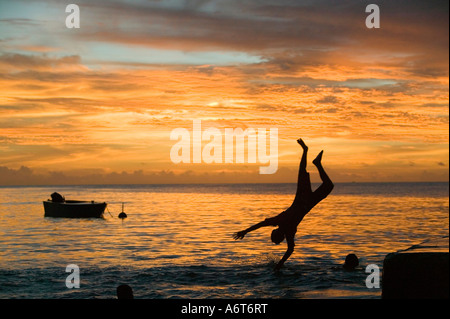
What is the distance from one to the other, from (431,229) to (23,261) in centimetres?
3368

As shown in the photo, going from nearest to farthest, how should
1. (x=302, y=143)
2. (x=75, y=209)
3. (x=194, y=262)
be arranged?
(x=302, y=143), (x=194, y=262), (x=75, y=209)

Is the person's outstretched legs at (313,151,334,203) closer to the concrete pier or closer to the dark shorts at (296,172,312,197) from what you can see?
the dark shorts at (296,172,312,197)

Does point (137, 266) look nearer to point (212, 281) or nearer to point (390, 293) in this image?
point (212, 281)

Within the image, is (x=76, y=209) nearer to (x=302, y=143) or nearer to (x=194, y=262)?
(x=194, y=262)

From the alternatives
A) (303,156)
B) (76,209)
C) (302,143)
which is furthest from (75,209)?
(302,143)

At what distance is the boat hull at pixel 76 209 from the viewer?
58062 millimetres

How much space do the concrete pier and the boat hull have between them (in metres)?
52.9

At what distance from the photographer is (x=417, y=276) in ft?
25.3

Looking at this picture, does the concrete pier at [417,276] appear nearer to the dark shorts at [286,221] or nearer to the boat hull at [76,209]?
the dark shorts at [286,221]

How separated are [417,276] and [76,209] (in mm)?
55046

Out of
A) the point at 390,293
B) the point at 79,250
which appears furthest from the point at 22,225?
the point at 390,293

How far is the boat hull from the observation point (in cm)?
5806

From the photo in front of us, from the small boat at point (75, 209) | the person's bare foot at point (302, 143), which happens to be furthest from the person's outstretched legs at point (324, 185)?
the small boat at point (75, 209)
